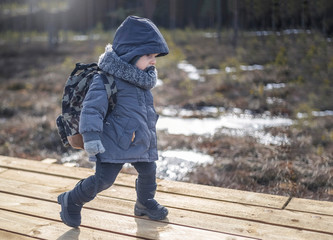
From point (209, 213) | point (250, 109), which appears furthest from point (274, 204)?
point (250, 109)

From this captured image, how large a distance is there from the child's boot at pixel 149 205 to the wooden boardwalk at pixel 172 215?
55 millimetres

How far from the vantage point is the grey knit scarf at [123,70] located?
2.94 meters

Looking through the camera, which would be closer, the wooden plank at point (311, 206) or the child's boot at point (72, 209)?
the child's boot at point (72, 209)

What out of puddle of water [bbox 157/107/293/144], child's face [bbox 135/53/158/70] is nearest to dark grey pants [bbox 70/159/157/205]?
child's face [bbox 135/53/158/70]

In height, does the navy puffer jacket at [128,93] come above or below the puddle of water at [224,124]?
above

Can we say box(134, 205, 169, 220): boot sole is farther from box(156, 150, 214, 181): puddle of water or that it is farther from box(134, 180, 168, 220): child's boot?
box(156, 150, 214, 181): puddle of water

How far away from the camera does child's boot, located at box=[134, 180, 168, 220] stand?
3.27 meters

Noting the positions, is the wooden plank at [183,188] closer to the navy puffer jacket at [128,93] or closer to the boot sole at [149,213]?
the boot sole at [149,213]

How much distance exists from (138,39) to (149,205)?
4.12 ft

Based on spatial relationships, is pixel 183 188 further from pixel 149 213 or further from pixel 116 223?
pixel 116 223

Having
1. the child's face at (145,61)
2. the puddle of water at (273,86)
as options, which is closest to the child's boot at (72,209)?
the child's face at (145,61)

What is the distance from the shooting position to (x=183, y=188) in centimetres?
394

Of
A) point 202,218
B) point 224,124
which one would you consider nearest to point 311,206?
point 202,218

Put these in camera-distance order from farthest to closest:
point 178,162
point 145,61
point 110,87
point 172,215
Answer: point 178,162, point 172,215, point 145,61, point 110,87
